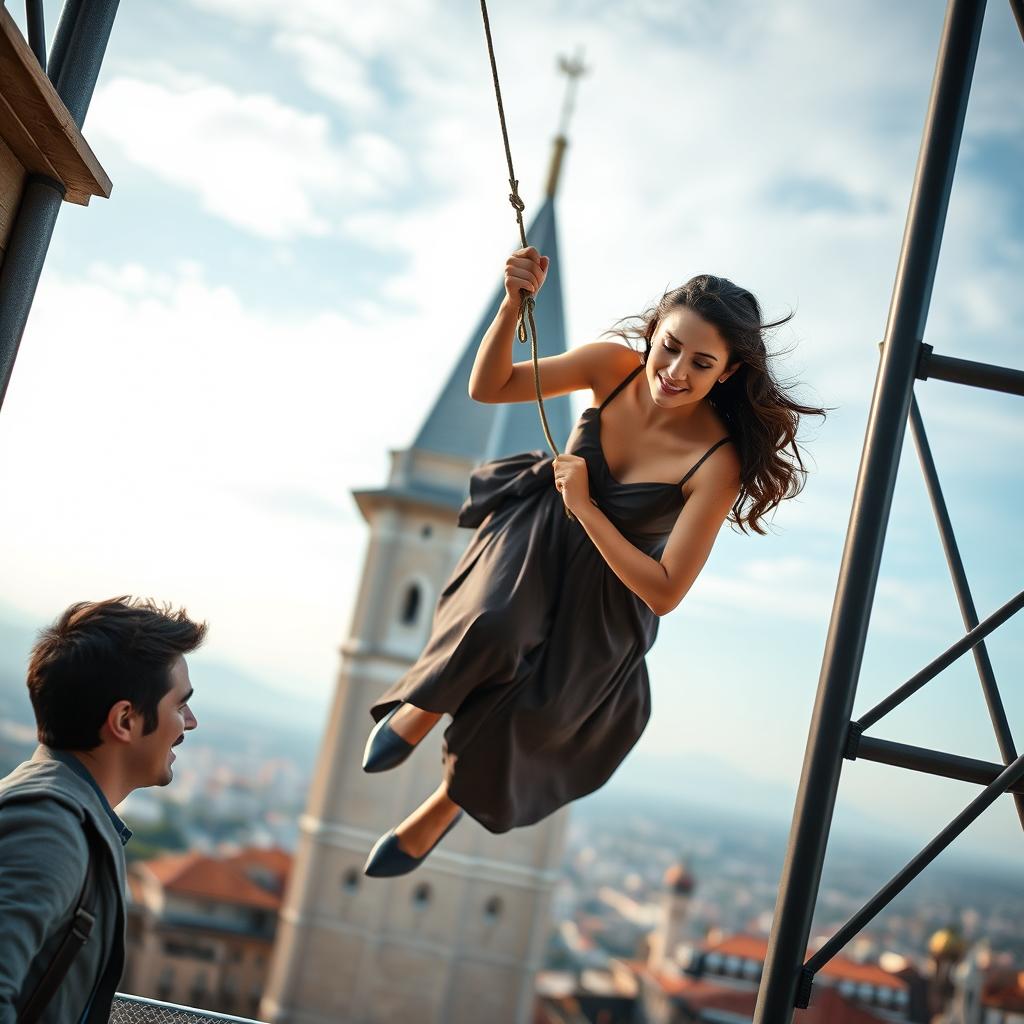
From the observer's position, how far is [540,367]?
366cm

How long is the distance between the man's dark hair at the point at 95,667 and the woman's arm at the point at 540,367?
145 cm

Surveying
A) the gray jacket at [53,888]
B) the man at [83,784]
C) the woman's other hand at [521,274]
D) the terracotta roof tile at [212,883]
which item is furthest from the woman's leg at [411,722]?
the terracotta roof tile at [212,883]

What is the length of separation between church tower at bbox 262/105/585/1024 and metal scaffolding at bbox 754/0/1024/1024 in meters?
27.1

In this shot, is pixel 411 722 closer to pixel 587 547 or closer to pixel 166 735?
pixel 587 547

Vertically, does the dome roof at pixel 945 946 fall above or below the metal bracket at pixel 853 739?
below

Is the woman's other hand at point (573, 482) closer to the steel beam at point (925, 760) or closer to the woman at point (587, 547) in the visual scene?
the woman at point (587, 547)

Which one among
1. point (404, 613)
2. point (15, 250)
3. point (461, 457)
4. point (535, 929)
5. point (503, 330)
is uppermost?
point (461, 457)

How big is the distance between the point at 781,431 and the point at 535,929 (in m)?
29.7

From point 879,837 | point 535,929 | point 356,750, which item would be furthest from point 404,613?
point 879,837

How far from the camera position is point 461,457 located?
1261 inches

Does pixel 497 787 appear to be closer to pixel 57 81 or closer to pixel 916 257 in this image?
pixel 916 257

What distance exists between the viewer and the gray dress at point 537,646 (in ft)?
11.6

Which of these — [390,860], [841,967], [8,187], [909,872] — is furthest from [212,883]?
[8,187]

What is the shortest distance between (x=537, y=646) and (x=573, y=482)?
1.68ft
